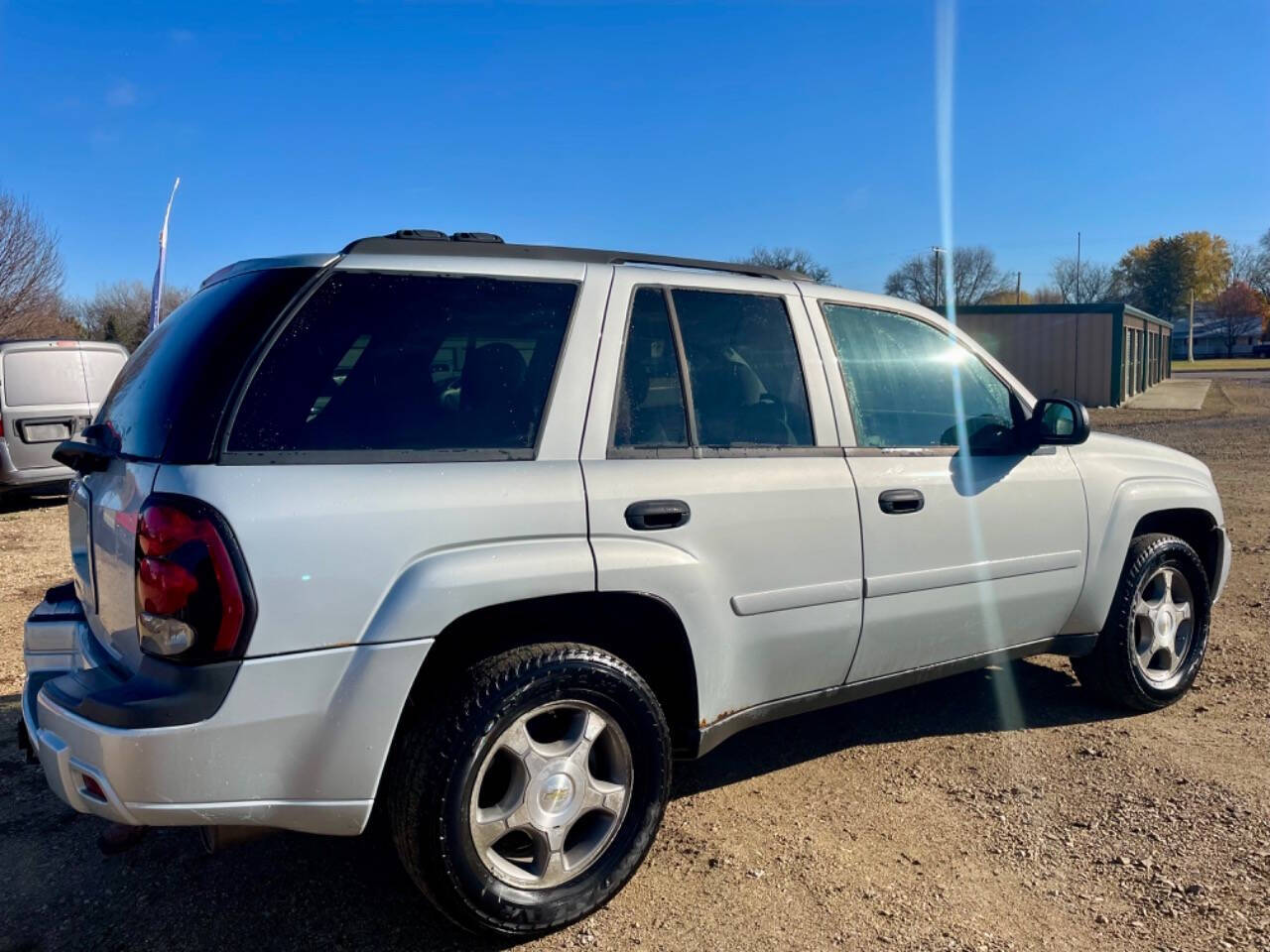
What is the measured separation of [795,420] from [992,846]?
1556 mm

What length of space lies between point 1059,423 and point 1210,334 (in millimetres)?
113230

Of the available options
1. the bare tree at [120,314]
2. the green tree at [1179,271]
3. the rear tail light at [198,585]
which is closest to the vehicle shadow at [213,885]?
the rear tail light at [198,585]

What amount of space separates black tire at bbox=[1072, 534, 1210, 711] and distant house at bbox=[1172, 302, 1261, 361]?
10485 cm

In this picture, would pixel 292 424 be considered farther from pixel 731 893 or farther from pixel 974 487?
pixel 974 487

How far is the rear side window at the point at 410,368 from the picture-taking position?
233 centimetres

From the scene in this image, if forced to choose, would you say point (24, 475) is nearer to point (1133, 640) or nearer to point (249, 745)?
point (249, 745)

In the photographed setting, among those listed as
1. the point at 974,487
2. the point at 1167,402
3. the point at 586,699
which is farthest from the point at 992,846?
the point at 1167,402

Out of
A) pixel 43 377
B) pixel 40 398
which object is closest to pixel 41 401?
pixel 40 398

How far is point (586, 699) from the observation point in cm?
263

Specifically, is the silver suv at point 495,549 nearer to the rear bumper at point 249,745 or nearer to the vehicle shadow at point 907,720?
the rear bumper at point 249,745

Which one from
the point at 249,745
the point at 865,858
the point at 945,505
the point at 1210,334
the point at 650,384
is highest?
the point at 1210,334

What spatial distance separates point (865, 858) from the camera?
9.95 feet

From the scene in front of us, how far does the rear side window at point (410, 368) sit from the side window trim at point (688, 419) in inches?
8.5

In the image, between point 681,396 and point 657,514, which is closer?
point 657,514
